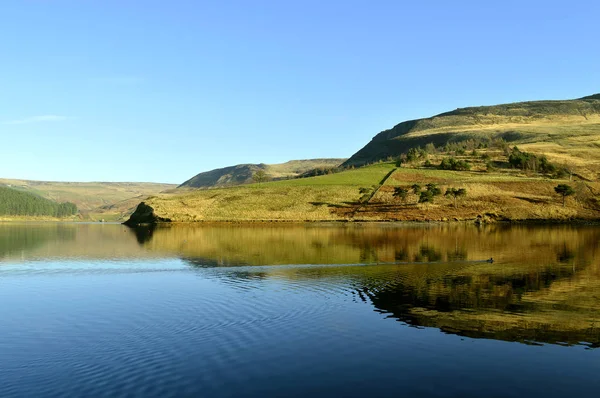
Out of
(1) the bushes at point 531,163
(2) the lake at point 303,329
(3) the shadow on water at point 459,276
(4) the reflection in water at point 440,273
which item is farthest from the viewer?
(1) the bushes at point 531,163

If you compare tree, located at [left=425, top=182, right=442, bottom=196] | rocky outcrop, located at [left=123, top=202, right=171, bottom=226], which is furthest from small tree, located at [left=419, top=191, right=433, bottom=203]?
rocky outcrop, located at [left=123, top=202, right=171, bottom=226]

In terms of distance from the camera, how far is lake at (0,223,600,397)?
57.2 feet

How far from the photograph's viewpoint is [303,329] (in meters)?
24.9

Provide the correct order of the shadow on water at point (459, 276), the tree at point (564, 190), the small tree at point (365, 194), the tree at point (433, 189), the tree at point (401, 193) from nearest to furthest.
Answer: the shadow on water at point (459, 276) < the tree at point (564, 190) < the tree at point (433, 189) < the tree at point (401, 193) < the small tree at point (365, 194)

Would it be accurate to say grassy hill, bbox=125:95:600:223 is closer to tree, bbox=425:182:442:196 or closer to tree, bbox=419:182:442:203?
tree, bbox=419:182:442:203

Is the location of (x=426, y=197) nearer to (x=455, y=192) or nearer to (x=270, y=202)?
(x=455, y=192)

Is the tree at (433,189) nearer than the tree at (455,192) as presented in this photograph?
No

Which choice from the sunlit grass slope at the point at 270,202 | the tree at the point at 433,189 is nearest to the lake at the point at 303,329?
the sunlit grass slope at the point at 270,202

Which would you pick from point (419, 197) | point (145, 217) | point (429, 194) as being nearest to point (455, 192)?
point (429, 194)

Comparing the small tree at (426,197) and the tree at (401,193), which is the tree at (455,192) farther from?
the tree at (401,193)

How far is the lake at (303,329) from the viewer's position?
17.4m

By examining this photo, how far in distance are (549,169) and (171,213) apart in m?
122

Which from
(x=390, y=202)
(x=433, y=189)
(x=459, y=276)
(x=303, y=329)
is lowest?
(x=459, y=276)

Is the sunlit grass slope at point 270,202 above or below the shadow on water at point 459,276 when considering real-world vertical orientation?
above
